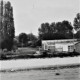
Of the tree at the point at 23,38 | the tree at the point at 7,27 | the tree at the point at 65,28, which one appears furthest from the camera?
the tree at the point at 23,38

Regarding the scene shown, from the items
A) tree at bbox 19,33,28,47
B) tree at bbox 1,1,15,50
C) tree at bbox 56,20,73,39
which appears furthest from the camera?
tree at bbox 19,33,28,47

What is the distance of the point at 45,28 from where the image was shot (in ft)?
285

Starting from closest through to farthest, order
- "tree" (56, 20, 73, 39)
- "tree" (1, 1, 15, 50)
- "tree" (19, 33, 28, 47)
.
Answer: "tree" (1, 1, 15, 50) → "tree" (56, 20, 73, 39) → "tree" (19, 33, 28, 47)

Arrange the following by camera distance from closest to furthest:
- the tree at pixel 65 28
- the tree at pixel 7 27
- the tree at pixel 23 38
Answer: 1. the tree at pixel 7 27
2. the tree at pixel 65 28
3. the tree at pixel 23 38

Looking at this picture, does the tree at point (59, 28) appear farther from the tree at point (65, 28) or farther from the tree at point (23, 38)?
the tree at point (23, 38)

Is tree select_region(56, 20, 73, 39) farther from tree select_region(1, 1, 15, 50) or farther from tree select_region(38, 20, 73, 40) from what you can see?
tree select_region(1, 1, 15, 50)

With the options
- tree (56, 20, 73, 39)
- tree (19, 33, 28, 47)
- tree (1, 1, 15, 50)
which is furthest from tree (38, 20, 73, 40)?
tree (1, 1, 15, 50)

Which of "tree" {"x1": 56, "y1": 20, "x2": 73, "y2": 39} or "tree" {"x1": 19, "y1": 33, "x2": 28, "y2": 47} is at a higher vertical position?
"tree" {"x1": 56, "y1": 20, "x2": 73, "y2": 39}

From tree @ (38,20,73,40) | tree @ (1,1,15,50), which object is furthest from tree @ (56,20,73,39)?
tree @ (1,1,15,50)

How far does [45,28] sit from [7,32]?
4000cm

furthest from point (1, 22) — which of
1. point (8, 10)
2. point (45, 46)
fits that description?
point (45, 46)

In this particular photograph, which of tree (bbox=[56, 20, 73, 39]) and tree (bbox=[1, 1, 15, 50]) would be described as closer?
tree (bbox=[1, 1, 15, 50])

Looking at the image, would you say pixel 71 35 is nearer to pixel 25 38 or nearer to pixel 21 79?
pixel 25 38

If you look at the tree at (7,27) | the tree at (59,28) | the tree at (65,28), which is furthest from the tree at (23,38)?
the tree at (7,27)
